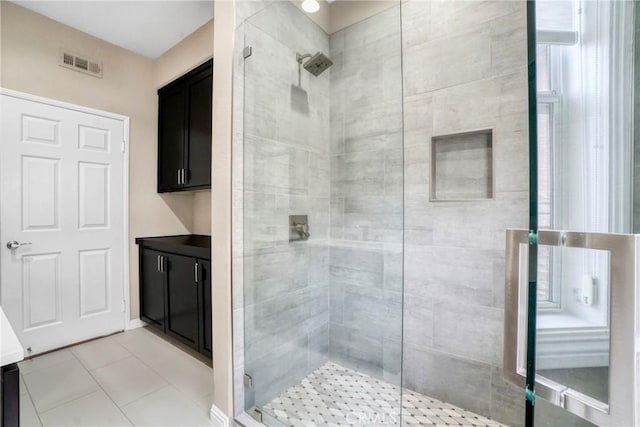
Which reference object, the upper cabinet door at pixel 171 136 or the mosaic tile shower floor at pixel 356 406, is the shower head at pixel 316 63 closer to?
the upper cabinet door at pixel 171 136

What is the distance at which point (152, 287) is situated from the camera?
2656 millimetres

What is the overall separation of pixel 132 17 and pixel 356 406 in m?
3.19

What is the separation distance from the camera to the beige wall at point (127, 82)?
2156mm

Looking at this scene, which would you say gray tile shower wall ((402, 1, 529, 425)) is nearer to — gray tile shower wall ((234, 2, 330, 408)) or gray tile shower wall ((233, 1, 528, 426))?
→ gray tile shower wall ((233, 1, 528, 426))

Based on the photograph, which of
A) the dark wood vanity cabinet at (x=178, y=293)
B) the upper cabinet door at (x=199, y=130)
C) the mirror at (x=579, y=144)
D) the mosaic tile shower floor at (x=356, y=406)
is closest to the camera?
the mirror at (x=579, y=144)

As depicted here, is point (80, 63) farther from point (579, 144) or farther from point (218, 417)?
point (579, 144)

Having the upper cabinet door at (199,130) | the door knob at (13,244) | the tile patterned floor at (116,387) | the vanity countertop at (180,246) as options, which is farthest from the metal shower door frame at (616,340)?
the door knob at (13,244)

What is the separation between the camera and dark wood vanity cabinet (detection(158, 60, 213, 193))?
7.71ft

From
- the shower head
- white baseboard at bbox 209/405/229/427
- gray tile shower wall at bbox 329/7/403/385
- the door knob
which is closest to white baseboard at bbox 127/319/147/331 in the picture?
the door knob

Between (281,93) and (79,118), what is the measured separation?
6.42 ft

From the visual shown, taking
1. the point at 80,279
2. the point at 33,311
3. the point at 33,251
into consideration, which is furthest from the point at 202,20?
the point at 33,311

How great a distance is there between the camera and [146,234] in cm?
284

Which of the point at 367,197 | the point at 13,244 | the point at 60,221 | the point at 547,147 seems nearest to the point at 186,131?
the point at 60,221

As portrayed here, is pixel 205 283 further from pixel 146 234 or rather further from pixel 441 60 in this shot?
pixel 441 60
